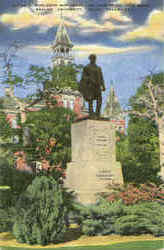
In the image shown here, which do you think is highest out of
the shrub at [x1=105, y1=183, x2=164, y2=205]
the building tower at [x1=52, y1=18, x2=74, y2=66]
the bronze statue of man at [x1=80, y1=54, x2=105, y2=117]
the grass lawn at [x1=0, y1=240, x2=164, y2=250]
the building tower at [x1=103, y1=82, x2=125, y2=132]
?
the building tower at [x1=52, y1=18, x2=74, y2=66]

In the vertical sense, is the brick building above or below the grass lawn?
above

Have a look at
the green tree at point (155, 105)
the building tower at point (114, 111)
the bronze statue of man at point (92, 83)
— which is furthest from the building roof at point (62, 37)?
the bronze statue of man at point (92, 83)

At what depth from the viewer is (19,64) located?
28.3 m

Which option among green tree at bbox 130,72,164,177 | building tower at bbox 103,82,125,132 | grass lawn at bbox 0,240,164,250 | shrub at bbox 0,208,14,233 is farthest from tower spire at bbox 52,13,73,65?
grass lawn at bbox 0,240,164,250

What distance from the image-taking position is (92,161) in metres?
12.8

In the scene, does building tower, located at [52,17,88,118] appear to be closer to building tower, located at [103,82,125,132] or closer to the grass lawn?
building tower, located at [103,82,125,132]

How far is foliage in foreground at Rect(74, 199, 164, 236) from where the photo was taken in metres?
10.4

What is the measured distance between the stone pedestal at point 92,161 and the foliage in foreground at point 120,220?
1.70m

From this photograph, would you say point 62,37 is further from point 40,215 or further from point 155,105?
point 40,215

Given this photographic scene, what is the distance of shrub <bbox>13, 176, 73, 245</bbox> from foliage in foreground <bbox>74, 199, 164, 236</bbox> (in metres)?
1.04

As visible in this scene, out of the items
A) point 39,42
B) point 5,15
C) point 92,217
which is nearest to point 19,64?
point 5,15

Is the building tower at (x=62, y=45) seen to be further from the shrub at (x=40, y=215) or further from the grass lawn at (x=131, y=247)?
the grass lawn at (x=131, y=247)

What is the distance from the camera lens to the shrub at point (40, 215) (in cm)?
948

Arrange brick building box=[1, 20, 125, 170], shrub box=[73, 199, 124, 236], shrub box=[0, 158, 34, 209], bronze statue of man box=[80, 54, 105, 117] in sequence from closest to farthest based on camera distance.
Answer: shrub box=[73, 199, 124, 236], shrub box=[0, 158, 34, 209], bronze statue of man box=[80, 54, 105, 117], brick building box=[1, 20, 125, 170]
